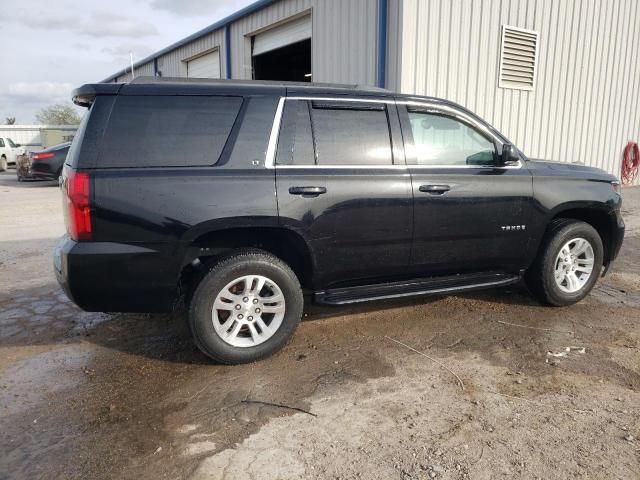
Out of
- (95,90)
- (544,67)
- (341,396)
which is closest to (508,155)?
(341,396)

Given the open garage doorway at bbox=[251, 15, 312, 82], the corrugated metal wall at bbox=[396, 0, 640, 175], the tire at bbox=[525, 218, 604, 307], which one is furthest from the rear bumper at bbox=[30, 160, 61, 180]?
Answer: the tire at bbox=[525, 218, 604, 307]

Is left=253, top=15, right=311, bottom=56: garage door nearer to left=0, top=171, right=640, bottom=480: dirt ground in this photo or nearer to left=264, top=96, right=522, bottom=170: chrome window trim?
left=264, top=96, right=522, bottom=170: chrome window trim

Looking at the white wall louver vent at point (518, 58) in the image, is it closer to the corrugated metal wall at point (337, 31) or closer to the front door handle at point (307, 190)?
the corrugated metal wall at point (337, 31)

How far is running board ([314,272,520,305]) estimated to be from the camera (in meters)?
3.69

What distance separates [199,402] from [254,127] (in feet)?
6.07

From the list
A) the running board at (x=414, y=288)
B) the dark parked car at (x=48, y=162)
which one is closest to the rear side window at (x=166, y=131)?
the running board at (x=414, y=288)

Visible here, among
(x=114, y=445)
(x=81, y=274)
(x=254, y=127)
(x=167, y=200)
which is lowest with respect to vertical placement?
(x=114, y=445)

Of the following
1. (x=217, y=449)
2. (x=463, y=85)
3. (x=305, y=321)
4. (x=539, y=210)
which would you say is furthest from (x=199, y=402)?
(x=463, y=85)

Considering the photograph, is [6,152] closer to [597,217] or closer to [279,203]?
[279,203]

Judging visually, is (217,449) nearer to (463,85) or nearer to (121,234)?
(121,234)

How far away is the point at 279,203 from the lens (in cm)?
333

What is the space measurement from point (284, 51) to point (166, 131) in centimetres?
1080

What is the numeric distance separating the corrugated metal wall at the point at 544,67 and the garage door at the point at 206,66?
7.71 metres

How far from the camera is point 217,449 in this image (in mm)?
2463
